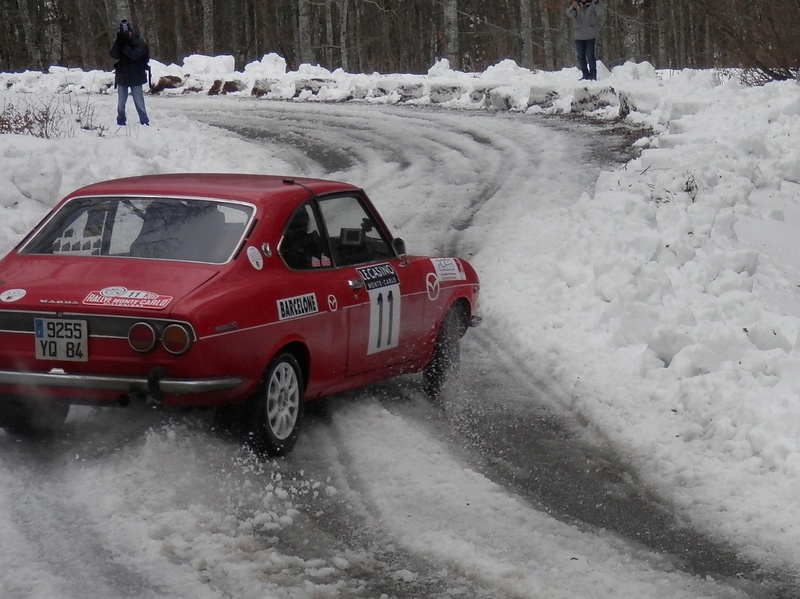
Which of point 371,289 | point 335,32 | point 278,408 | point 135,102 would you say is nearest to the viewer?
point 278,408

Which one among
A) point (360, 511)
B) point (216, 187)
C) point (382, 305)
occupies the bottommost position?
point (360, 511)

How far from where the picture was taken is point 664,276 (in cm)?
971

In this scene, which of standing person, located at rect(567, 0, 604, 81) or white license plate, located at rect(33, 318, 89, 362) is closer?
white license plate, located at rect(33, 318, 89, 362)

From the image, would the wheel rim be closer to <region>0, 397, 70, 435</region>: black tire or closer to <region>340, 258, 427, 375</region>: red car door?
<region>340, 258, 427, 375</region>: red car door

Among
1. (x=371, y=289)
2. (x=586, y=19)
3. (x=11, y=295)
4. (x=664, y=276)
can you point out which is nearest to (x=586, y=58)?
(x=586, y=19)

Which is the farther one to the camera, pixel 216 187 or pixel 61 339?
pixel 216 187

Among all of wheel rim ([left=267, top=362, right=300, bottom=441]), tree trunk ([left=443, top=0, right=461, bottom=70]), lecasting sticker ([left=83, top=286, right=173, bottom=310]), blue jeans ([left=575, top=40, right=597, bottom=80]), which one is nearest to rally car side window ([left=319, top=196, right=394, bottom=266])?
wheel rim ([left=267, top=362, right=300, bottom=441])

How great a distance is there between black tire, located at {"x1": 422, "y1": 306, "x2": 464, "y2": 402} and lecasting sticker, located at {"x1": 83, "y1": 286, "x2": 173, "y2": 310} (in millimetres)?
2733

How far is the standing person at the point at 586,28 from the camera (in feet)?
73.4

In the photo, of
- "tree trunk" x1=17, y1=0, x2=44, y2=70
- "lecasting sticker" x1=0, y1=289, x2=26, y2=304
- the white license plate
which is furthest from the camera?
"tree trunk" x1=17, y1=0, x2=44, y2=70

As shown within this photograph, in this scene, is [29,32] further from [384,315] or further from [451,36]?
[384,315]

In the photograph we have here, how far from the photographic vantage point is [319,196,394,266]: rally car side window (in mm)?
7422

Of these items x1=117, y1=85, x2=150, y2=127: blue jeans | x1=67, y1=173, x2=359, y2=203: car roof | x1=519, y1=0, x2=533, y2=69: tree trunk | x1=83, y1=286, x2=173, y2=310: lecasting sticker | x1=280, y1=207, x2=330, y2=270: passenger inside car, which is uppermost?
x1=519, y1=0, x2=533, y2=69: tree trunk

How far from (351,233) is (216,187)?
0.94 m
